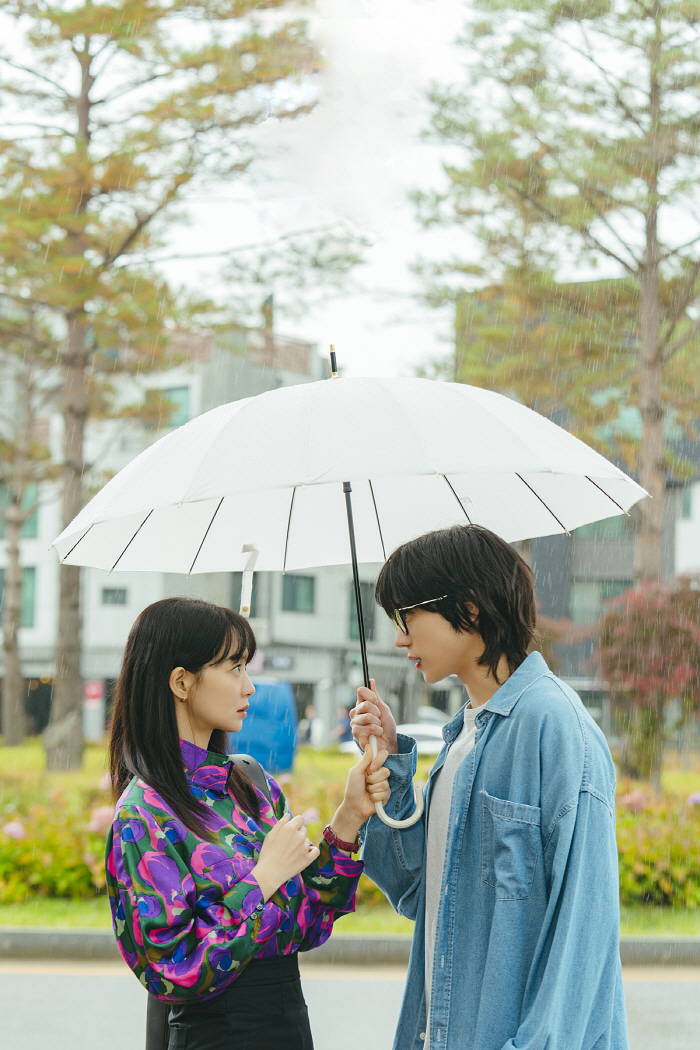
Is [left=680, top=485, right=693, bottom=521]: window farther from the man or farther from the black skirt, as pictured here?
the black skirt

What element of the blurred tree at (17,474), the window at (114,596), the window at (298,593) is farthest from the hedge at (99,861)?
the window at (298,593)

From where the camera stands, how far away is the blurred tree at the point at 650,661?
10.4m

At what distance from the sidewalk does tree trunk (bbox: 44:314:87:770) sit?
5.17m

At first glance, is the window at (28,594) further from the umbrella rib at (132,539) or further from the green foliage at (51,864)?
the umbrella rib at (132,539)

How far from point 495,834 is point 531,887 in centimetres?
10

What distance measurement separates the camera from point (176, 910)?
1.74 m

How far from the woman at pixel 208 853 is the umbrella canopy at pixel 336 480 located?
31cm

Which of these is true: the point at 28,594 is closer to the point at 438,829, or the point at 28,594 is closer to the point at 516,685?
the point at 438,829

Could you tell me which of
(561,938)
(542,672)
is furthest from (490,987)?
(542,672)

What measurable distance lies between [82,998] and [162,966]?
4077 mm

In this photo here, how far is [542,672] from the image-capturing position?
6.08 ft

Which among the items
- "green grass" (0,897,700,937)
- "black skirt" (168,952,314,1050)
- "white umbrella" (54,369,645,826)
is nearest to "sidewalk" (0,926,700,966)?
"green grass" (0,897,700,937)

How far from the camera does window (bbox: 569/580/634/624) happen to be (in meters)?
26.4

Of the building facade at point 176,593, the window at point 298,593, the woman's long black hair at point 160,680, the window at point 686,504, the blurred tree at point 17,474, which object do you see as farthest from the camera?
the window at point 298,593
